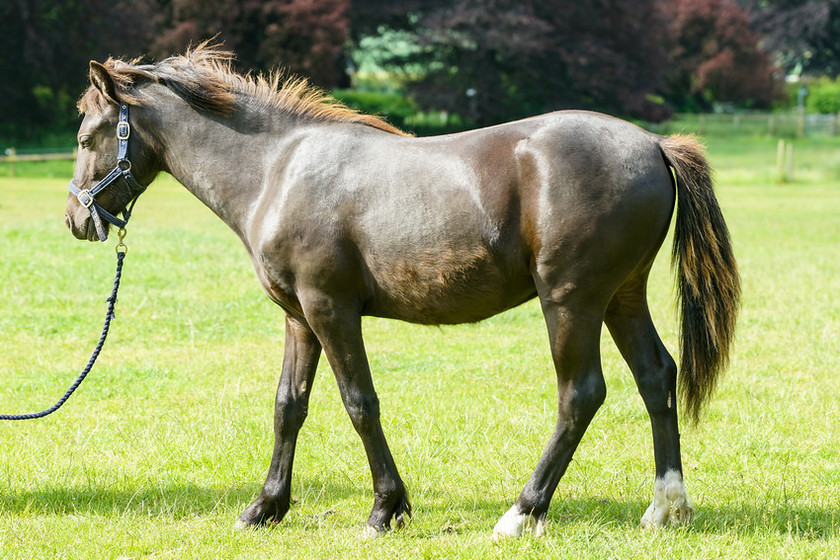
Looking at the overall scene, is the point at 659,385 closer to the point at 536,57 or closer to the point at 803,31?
the point at 536,57

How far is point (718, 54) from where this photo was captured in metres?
60.2

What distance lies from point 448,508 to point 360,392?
867 millimetres

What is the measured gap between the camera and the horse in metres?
4.27

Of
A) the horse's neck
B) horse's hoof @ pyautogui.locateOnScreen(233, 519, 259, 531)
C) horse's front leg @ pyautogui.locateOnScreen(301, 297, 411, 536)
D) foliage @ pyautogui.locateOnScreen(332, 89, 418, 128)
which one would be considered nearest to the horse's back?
horse's front leg @ pyautogui.locateOnScreen(301, 297, 411, 536)

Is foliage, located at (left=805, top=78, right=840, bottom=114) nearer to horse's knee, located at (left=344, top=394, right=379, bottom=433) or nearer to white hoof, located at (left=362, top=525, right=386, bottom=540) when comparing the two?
horse's knee, located at (left=344, top=394, right=379, bottom=433)

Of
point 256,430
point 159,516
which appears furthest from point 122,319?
point 159,516

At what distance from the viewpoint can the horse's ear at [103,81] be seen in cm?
448

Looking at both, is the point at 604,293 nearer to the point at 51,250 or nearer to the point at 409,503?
the point at 409,503

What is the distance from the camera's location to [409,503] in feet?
15.4

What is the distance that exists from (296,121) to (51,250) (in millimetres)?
9554

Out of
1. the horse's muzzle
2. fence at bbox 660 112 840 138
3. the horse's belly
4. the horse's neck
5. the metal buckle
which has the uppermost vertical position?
the horse's neck

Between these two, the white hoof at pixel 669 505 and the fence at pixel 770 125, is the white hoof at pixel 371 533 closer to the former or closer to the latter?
the white hoof at pixel 669 505

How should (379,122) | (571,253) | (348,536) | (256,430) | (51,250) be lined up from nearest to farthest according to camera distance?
(571,253), (348,536), (379,122), (256,430), (51,250)

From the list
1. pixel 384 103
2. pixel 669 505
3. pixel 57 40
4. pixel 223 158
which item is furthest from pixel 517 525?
pixel 384 103
